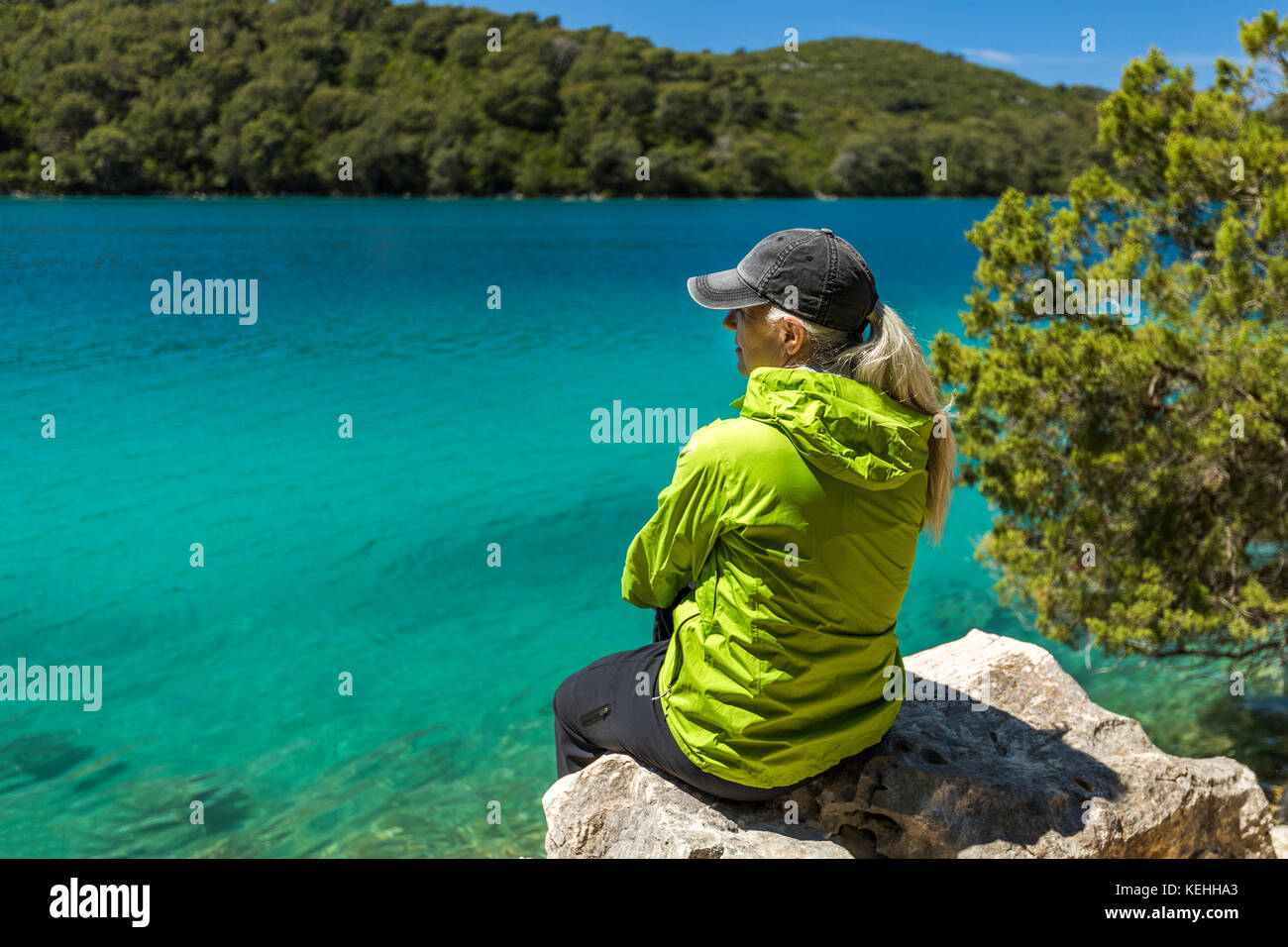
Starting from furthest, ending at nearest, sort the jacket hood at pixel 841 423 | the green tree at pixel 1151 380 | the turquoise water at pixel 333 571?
the turquoise water at pixel 333 571 → the green tree at pixel 1151 380 → the jacket hood at pixel 841 423

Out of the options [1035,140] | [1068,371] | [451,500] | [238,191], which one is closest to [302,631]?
[451,500]

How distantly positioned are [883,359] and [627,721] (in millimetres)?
1561

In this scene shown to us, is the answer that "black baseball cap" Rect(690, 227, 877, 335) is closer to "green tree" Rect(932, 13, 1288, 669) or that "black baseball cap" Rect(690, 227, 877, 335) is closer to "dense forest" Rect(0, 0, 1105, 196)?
"green tree" Rect(932, 13, 1288, 669)

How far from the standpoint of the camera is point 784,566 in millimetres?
2818

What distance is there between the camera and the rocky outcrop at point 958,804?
10.7 ft

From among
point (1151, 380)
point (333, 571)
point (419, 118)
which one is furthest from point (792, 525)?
point (419, 118)

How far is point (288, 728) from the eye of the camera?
8828 mm

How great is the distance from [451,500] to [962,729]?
11988 millimetres

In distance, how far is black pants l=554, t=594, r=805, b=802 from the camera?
3.24m

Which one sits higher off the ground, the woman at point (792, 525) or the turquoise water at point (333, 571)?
the woman at point (792, 525)

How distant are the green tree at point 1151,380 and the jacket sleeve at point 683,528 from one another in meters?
5.15

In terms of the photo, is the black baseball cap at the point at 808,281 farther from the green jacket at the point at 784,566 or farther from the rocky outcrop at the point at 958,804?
the rocky outcrop at the point at 958,804

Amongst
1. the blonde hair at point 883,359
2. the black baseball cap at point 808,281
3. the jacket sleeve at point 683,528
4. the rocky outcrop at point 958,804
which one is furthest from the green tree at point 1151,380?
the jacket sleeve at point 683,528
